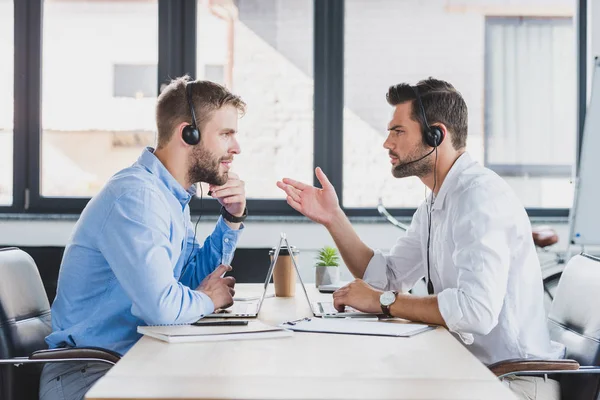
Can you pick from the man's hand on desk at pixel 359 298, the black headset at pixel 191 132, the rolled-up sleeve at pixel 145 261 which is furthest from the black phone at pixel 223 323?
the black headset at pixel 191 132

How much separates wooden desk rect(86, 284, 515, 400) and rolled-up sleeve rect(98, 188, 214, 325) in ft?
0.45

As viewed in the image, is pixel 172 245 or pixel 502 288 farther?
pixel 172 245

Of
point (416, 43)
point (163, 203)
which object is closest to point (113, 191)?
point (163, 203)

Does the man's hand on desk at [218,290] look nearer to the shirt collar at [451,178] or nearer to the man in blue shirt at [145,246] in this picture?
the man in blue shirt at [145,246]

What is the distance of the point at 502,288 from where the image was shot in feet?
6.14

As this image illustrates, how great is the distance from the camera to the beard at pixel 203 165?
7.32 ft

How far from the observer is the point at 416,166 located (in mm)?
2348

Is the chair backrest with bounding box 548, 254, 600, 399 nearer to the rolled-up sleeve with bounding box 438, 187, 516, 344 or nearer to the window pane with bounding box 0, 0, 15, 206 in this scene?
the rolled-up sleeve with bounding box 438, 187, 516, 344

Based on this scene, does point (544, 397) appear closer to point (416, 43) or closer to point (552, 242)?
point (552, 242)

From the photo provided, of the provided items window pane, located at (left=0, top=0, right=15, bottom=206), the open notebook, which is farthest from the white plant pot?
window pane, located at (left=0, top=0, right=15, bottom=206)

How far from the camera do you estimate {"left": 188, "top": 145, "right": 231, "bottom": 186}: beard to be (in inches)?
87.9

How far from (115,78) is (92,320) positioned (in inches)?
112

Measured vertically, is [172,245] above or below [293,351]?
above

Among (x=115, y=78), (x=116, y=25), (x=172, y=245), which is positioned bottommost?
(x=172, y=245)
